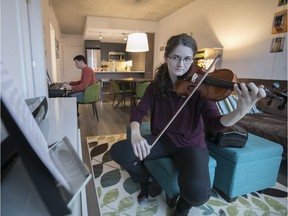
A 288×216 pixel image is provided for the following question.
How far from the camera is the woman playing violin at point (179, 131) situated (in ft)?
3.38

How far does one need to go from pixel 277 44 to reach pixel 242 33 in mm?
650

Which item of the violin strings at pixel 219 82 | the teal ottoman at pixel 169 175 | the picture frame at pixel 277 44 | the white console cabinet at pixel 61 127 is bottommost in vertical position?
the teal ottoman at pixel 169 175

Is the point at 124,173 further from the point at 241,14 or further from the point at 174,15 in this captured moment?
the point at 174,15

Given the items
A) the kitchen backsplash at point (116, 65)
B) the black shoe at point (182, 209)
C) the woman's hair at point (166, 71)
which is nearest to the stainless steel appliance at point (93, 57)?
the kitchen backsplash at point (116, 65)

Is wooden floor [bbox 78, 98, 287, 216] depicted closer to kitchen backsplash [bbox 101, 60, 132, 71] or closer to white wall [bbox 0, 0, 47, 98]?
white wall [bbox 0, 0, 47, 98]

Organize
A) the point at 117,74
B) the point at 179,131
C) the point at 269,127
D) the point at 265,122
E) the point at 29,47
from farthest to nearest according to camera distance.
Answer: the point at 117,74 → the point at 265,122 → the point at 269,127 → the point at 29,47 → the point at 179,131

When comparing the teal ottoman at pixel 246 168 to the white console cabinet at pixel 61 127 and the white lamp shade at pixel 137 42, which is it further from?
the white lamp shade at pixel 137 42

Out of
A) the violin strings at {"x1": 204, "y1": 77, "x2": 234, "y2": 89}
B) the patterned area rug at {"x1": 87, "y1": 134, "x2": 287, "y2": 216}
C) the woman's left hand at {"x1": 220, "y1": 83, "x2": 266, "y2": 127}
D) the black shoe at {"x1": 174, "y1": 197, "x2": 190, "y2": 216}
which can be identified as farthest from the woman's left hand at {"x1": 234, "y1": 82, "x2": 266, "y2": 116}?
the patterned area rug at {"x1": 87, "y1": 134, "x2": 287, "y2": 216}

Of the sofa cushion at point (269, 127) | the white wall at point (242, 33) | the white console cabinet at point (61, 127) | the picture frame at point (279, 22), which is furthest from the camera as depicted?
the white wall at point (242, 33)

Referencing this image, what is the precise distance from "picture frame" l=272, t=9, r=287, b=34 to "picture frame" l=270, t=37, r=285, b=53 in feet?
0.31

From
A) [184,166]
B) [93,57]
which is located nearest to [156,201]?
[184,166]

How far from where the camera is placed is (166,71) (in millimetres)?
1292

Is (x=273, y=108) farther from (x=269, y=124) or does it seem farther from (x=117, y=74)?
(x=117, y=74)

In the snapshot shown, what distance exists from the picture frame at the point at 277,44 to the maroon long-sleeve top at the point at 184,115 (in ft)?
6.68
